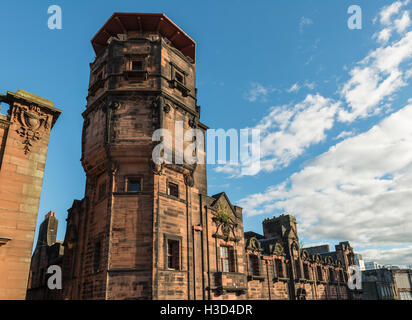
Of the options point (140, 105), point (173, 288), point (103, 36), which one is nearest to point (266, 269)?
point (173, 288)

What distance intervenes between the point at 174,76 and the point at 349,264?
142ft

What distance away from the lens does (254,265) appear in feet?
85.2

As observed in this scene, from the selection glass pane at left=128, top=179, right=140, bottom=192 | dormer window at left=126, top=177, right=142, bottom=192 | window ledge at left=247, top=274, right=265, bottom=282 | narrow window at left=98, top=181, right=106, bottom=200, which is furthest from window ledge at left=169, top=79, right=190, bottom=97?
window ledge at left=247, top=274, right=265, bottom=282

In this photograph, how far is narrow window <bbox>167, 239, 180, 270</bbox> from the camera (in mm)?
17391

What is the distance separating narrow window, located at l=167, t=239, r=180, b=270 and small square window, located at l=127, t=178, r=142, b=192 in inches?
147

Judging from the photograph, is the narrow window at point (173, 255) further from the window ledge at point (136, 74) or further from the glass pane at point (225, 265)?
the window ledge at point (136, 74)

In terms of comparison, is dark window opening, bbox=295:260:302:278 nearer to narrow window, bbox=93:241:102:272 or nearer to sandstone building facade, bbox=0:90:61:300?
narrow window, bbox=93:241:102:272

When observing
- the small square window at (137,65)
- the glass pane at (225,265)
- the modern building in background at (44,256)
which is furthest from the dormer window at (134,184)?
the modern building in background at (44,256)

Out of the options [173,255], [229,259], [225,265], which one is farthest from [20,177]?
[229,259]

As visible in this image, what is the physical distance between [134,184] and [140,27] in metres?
12.2

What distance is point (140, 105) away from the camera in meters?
19.5

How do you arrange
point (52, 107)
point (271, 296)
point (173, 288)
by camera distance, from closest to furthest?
point (52, 107)
point (173, 288)
point (271, 296)

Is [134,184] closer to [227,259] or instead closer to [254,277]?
[227,259]
